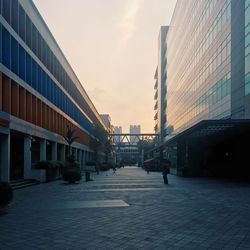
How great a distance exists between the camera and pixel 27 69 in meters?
30.8

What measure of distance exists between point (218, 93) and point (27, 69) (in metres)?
23.9

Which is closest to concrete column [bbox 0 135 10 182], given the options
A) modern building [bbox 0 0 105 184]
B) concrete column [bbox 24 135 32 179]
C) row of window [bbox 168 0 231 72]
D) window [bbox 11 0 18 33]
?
modern building [bbox 0 0 105 184]

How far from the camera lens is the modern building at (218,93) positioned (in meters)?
35.1

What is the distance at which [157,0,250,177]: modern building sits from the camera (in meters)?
35.1

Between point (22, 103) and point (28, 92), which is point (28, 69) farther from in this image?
point (22, 103)

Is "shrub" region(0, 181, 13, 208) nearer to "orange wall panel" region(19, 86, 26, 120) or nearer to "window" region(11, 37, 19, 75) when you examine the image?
"window" region(11, 37, 19, 75)

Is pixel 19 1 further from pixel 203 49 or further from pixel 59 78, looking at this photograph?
pixel 203 49

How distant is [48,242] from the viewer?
837 cm

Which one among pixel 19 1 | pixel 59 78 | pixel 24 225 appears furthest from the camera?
pixel 59 78

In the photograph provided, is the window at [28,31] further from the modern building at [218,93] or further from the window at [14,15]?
the modern building at [218,93]

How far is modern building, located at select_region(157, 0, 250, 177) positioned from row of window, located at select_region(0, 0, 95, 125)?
15909mm

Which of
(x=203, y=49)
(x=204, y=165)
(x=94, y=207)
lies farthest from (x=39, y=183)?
(x=203, y=49)

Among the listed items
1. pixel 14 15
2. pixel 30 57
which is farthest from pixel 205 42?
pixel 14 15

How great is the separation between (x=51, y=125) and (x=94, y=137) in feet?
128
